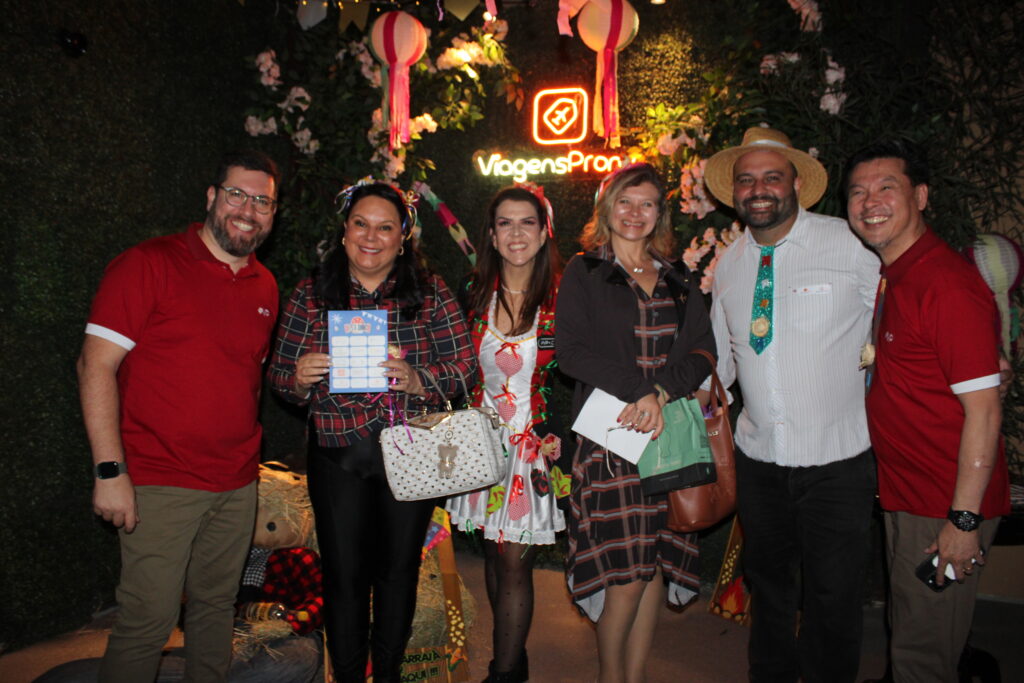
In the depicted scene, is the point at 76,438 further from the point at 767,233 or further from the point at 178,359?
the point at 767,233

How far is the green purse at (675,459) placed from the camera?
231cm

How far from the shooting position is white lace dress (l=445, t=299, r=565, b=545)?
265 cm

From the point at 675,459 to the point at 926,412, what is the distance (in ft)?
2.48

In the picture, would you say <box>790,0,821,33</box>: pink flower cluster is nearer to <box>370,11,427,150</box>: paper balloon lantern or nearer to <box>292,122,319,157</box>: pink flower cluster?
<box>370,11,427,150</box>: paper balloon lantern

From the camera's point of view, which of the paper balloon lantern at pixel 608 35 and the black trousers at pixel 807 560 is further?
the paper balloon lantern at pixel 608 35

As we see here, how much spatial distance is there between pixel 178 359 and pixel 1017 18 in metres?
3.73

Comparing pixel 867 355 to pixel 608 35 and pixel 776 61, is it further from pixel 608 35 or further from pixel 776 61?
pixel 608 35

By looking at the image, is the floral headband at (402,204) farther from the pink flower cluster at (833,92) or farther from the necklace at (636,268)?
the pink flower cluster at (833,92)

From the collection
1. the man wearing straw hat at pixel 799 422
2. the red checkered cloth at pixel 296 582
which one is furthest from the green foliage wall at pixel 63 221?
the man wearing straw hat at pixel 799 422

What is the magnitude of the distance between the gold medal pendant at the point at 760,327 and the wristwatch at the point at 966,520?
0.80m

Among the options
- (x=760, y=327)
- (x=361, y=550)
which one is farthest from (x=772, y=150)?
(x=361, y=550)

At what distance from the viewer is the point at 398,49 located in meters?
3.61

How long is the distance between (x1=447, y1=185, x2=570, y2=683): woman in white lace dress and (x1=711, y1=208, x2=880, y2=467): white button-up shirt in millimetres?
782

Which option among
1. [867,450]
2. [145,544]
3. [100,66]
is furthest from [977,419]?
[100,66]
